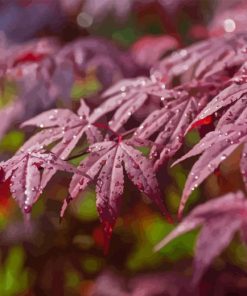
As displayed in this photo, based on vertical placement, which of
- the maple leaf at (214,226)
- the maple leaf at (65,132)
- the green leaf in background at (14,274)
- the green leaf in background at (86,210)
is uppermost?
the maple leaf at (65,132)

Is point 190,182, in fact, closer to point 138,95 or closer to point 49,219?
point 138,95

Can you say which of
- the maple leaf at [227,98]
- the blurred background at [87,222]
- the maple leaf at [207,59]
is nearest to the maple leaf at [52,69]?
the blurred background at [87,222]

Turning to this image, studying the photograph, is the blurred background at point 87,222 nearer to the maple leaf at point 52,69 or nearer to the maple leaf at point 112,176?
the maple leaf at point 52,69

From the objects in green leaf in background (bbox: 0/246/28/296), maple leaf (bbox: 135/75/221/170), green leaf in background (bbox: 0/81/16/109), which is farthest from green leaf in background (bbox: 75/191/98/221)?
maple leaf (bbox: 135/75/221/170)

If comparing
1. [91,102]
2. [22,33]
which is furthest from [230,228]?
[22,33]

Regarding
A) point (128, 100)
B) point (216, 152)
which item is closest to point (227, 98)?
point (216, 152)

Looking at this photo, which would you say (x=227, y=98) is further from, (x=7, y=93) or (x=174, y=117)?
(x=7, y=93)

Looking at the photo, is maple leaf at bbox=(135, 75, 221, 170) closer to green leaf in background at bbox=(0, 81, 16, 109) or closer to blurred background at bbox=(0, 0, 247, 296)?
blurred background at bbox=(0, 0, 247, 296)
